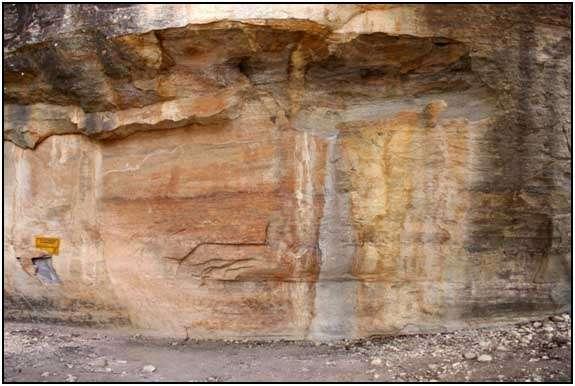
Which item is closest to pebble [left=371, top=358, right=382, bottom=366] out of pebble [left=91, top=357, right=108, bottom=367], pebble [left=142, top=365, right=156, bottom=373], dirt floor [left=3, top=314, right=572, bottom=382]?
dirt floor [left=3, top=314, right=572, bottom=382]

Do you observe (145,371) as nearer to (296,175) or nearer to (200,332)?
(200,332)

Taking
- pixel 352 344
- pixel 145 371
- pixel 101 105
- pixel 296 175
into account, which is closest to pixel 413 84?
pixel 296 175

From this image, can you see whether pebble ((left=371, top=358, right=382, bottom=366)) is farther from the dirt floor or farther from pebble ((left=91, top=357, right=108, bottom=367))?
pebble ((left=91, top=357, right=108, bottom=367))

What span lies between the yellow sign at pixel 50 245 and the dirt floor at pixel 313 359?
1.03 m

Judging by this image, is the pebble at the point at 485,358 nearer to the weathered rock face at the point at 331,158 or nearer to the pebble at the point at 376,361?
the weathered rock face at the point at 331,158

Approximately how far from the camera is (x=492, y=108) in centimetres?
554

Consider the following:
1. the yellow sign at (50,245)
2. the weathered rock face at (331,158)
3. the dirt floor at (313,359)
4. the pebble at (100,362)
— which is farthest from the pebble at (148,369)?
the yellow sign at (50,245)

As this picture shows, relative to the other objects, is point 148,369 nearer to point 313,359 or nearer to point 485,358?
point 313,359

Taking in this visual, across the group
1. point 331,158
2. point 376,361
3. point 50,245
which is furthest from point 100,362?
point 331,158

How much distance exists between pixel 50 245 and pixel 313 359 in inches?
133

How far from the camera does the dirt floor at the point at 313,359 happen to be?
185 inches

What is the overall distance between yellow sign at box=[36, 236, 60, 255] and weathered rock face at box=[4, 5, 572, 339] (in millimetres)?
1004

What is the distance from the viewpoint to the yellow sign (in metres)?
6.56

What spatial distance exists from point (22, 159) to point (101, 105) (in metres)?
1.40
